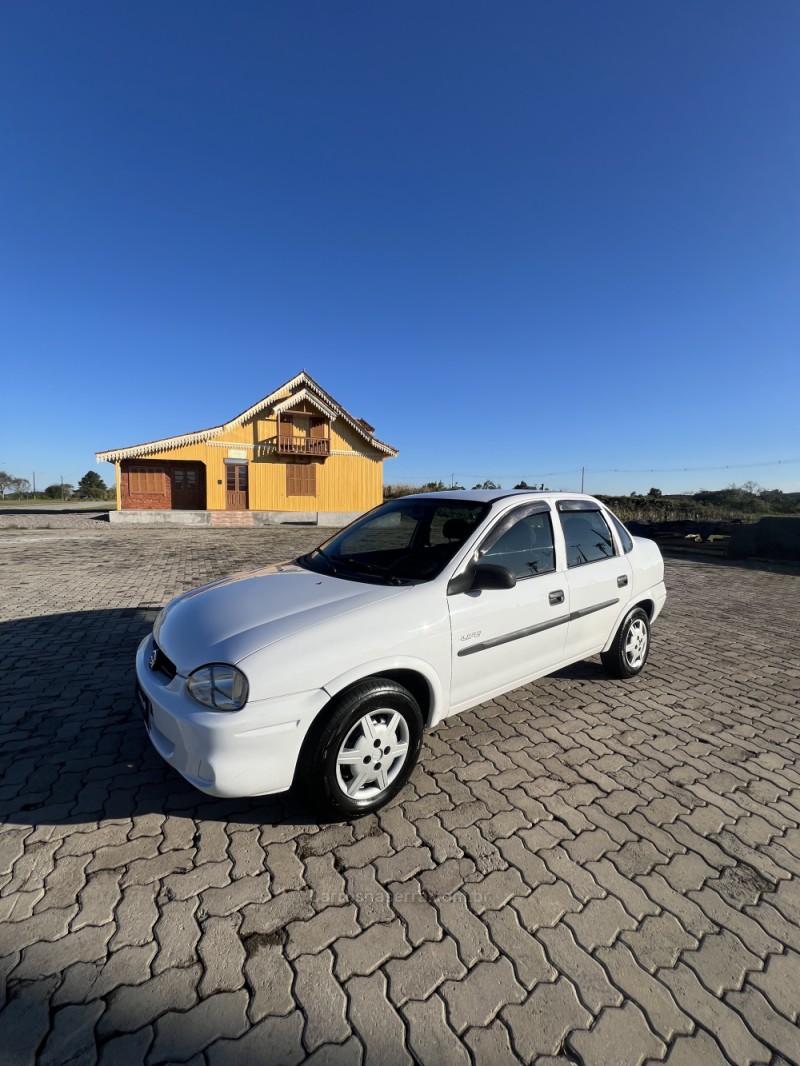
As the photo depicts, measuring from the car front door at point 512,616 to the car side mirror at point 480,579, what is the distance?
4 cm

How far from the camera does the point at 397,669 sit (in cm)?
249

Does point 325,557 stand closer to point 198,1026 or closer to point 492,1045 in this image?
point 198,1026

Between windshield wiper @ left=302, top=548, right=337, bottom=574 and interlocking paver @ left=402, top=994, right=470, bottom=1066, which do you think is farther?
windshield wiper @ left=302, top=548, right=337, bottom=574

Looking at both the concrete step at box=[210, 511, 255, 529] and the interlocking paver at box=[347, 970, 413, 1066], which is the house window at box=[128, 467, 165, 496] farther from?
the interlocking paver at box=[347, 970, 413, 1066]

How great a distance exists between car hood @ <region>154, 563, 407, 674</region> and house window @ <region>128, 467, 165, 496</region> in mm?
25412

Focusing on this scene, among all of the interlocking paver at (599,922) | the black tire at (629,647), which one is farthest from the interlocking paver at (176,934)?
the black tire at (629,647)

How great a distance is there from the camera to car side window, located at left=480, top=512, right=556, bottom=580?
3.19 metres

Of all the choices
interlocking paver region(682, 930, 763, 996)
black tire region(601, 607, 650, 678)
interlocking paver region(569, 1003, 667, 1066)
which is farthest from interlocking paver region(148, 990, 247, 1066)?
black tire region(601, 607, 650, 678)

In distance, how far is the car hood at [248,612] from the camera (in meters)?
2.30

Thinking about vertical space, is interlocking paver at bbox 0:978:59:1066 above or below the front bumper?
below

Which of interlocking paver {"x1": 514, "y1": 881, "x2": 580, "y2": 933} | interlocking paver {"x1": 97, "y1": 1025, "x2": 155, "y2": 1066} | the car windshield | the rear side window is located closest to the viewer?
interlocking paver {"x1": 97, "y1": 1025, "x2": 155, "y2": 1066}

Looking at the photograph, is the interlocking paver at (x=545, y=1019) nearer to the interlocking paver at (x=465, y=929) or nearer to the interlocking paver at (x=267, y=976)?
the interlocking paver at (x=465, y=929)

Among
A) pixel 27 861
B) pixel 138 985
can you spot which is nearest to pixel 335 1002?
pixel 138 985

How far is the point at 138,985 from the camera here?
1.62 meters
